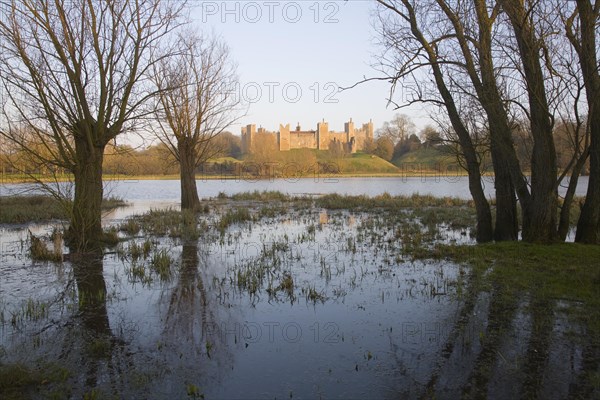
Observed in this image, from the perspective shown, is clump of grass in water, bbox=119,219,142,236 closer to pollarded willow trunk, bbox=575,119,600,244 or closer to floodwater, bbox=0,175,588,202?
floodwater, bbox=0,175,588,202

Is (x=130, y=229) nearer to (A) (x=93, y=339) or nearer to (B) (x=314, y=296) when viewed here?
(B) (x=314, y=296)

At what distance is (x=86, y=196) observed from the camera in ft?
40.5

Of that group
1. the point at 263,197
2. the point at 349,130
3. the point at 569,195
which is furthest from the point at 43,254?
the point at 349,130

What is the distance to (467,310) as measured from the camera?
22.2 ft

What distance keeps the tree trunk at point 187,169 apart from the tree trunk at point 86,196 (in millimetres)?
11362

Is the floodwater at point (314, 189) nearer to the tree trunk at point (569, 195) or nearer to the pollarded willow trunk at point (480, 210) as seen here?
the pollarded willow trunk at point (480, 210)

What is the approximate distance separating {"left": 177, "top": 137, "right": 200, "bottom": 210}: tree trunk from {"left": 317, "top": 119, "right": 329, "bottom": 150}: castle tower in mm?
119335

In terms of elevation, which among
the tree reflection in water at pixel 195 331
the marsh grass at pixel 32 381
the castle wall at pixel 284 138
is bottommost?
the tree reflection in water at pixel 195 331

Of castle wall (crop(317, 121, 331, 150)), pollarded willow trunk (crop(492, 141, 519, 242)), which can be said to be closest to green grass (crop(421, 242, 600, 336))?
pollarded willow trunk (crop(492, 141, 519, 242))

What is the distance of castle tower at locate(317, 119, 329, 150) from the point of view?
470 feet

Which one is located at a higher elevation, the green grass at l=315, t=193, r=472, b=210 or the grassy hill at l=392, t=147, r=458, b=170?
the grassy hill at l=392, t=147, r=458, b=170

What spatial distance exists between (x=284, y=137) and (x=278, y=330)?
12968 centimetres

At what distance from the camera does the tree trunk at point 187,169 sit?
24125 millimetres

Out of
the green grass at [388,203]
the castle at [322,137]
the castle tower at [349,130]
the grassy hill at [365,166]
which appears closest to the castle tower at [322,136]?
the castle at [322,137]
